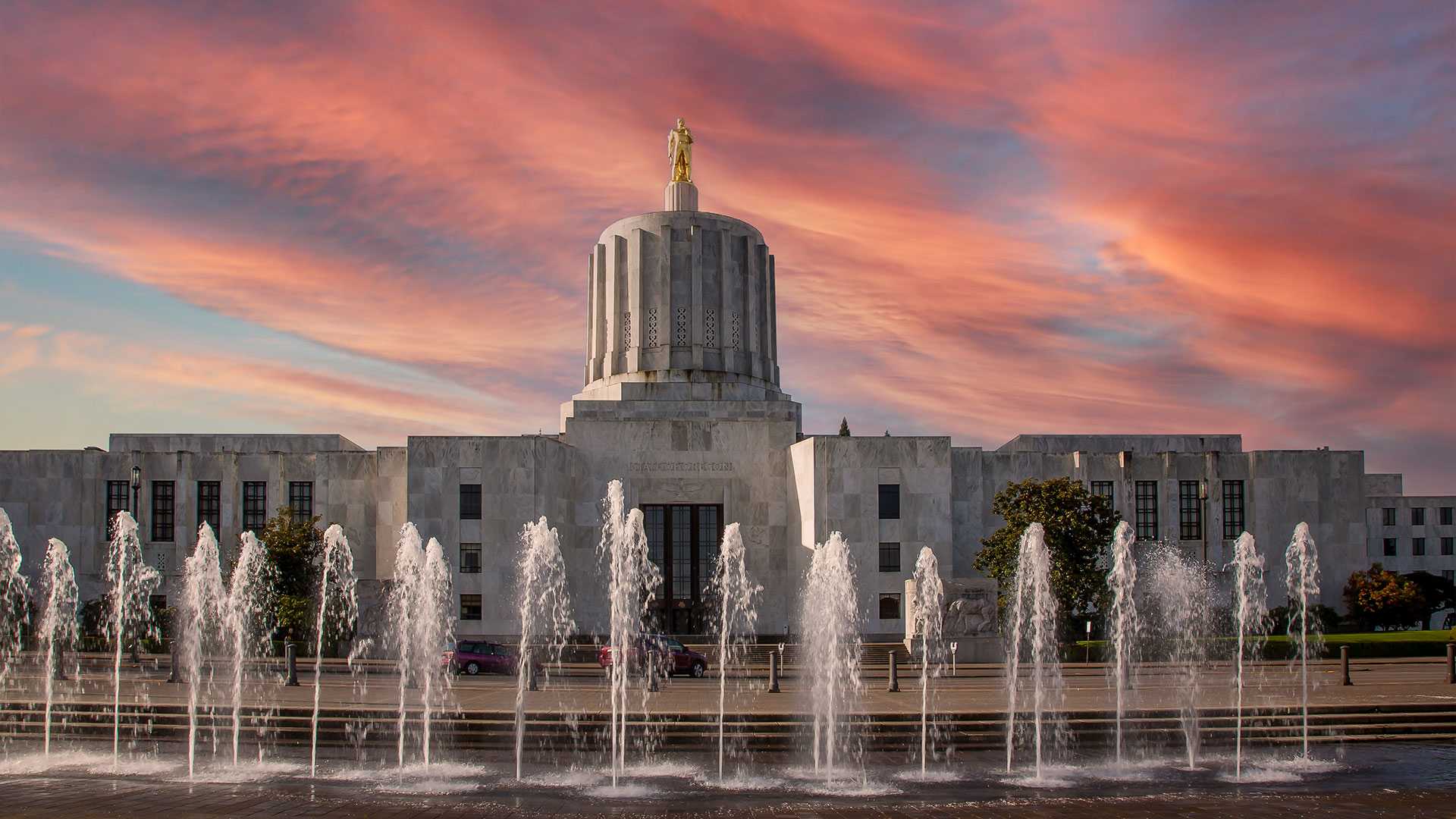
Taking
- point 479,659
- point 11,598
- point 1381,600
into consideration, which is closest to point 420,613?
point 479,659

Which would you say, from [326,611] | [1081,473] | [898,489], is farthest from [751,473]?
[326,611]

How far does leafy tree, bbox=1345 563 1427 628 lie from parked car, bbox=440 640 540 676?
32377 millimetres

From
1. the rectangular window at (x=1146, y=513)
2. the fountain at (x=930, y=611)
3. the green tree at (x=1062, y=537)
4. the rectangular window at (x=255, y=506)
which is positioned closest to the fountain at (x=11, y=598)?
the rectangular window at (x=255, y=506)

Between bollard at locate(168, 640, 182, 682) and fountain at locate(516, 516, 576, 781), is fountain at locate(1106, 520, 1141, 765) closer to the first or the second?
fountain at locate(516, 516, 576, 781)

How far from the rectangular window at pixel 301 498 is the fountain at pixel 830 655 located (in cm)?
1891

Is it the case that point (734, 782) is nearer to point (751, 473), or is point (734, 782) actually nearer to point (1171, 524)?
point (751, 473)

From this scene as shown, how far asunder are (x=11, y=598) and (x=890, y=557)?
3001cm

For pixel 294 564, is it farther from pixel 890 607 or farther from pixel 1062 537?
pixel 1062 537

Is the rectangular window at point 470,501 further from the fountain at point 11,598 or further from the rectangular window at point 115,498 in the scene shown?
the rectangular window at point 115,498

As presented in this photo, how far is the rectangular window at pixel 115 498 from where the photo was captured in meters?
48.0

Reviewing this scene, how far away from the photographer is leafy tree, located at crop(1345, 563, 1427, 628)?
49.0m

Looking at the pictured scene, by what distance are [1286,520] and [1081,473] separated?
8210 millimetres

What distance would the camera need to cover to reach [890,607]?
1724 inches

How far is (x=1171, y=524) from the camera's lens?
48.7m
